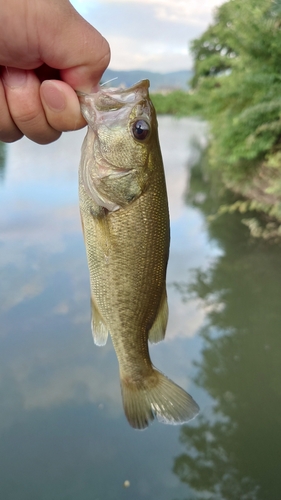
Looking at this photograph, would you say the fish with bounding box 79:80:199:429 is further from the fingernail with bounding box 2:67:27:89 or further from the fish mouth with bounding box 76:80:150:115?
the fingernail with bounding box 2:67:27:89

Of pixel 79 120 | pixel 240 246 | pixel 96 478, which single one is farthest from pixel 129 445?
pixel 240 246

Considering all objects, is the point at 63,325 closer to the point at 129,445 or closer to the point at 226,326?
the point at 129,445

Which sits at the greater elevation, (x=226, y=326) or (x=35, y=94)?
(x=226, y=326)

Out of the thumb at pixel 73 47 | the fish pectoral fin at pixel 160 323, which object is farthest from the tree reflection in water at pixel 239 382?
the thumb at pixel 73 47

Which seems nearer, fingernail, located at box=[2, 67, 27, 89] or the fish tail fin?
fingernail, located at box=[2, 67, 27, 89]

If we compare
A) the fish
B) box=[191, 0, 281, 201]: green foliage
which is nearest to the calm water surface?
the fish

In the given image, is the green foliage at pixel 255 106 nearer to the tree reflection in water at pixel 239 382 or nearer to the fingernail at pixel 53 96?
the tree reflection in water at pixel 239 382
